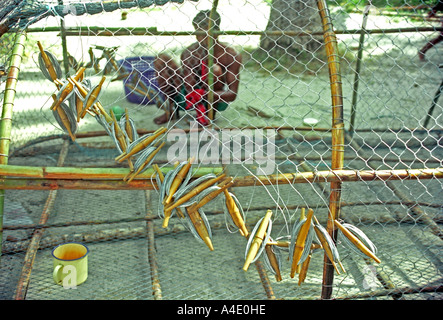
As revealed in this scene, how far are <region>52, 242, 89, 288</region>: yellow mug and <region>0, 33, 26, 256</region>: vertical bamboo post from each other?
0.39m

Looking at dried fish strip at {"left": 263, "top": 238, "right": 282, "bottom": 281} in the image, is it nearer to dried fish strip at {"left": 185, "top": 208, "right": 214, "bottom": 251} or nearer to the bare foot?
dried fish strip at {"left": 185, "top": 208, "right": 214, "bottom": 251}

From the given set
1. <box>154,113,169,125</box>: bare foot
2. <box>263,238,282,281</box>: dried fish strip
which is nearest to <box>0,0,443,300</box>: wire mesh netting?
<box>263,238,282,281</box>: dried fish strip

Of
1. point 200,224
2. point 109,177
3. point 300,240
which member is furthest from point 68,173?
point 300,240

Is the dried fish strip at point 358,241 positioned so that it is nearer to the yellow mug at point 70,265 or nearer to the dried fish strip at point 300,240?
the dried fish strip at point 300,240

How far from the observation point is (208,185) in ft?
5.23

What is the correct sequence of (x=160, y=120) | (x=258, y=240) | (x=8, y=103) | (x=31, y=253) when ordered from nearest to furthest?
(x=258, y=240)
(x=8, y=103)
(x=31, y=253)
(x=160, y=120)

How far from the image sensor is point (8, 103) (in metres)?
1.68

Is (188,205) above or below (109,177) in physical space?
below

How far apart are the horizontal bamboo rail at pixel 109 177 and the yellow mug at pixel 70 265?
54 centimetres

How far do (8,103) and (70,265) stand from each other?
824mm

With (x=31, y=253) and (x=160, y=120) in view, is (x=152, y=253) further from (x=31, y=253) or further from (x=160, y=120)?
(x=160, y=120)

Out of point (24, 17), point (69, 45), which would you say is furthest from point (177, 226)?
point (69, 45)

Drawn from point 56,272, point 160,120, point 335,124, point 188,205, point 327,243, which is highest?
point 160,120
